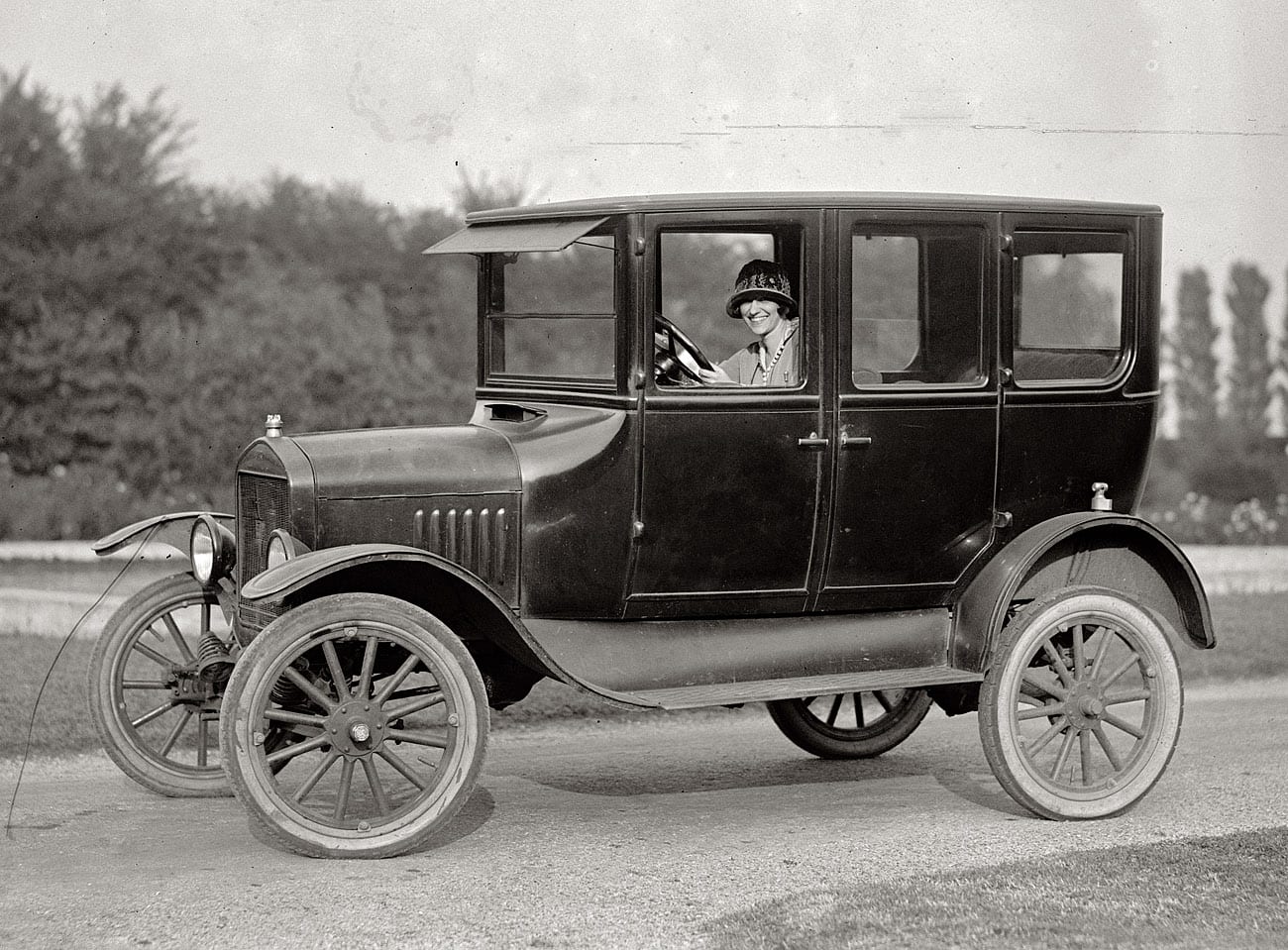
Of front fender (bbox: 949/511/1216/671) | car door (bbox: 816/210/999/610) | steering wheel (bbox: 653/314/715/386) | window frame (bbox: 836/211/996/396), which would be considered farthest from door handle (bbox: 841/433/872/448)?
front fender (bbox: 949/511/1216/671)

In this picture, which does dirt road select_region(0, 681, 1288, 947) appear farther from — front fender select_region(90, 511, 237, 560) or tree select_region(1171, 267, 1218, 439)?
tree select_region(1171, 267, 1218, 439)

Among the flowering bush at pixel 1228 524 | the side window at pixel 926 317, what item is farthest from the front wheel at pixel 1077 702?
the flowering bush at pixel 1228 524

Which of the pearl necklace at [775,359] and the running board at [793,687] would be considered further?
the pearl necklace at [775,359]

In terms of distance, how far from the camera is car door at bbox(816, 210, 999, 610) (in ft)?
17.9

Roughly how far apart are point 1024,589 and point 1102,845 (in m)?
1.02

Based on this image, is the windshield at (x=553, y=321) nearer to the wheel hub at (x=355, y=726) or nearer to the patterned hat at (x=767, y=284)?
the patterned hat at (x=767, y=284)

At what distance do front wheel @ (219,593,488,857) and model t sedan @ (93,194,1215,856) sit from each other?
0.03 feet

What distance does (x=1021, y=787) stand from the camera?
5.44m

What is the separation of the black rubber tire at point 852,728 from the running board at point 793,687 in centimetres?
96

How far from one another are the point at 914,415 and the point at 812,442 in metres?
0.39

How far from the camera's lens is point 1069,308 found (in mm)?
5984

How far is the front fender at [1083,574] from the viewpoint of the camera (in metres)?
5.53

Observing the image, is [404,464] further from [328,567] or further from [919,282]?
[919,282]

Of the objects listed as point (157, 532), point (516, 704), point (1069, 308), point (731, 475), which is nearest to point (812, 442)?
point (731, 475)
